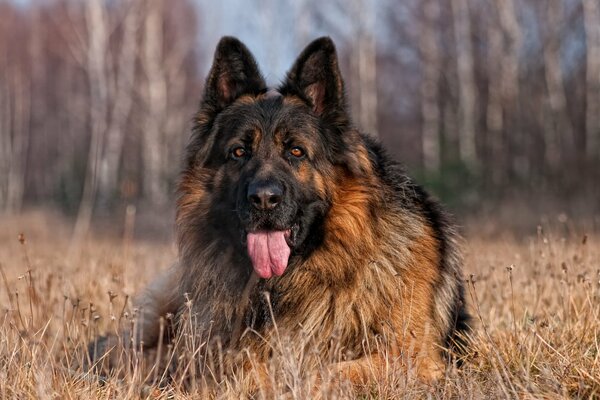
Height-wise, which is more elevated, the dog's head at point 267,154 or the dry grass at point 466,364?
the dog's head at point 267,154

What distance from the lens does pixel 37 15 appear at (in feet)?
112

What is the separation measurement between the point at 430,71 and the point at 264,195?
23859 millimetres

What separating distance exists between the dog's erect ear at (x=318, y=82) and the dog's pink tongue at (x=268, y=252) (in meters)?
0.92

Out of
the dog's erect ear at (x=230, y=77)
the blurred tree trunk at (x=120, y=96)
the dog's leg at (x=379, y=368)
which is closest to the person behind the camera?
the dog's leg at (x=379, y=368)

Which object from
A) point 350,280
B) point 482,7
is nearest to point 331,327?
point 350,280

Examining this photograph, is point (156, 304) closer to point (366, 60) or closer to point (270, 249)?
point (270, 249)

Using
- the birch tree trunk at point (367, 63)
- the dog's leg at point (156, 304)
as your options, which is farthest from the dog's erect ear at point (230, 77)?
the birch tree trunk at point (367, 63)

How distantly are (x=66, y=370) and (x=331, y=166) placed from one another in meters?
1.92

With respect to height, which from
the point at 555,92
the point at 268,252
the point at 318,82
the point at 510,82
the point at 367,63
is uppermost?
the point at 367,63

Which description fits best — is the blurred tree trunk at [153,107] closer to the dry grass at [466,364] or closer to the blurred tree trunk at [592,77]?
the blurred tree trunk at [592,77]

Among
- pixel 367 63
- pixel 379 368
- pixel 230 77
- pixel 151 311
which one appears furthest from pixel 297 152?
pixel 367 63

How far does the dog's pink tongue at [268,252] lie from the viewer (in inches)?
161

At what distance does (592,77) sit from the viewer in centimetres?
2056

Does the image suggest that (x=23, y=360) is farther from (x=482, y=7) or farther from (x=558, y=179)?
(x=482, y=7)
